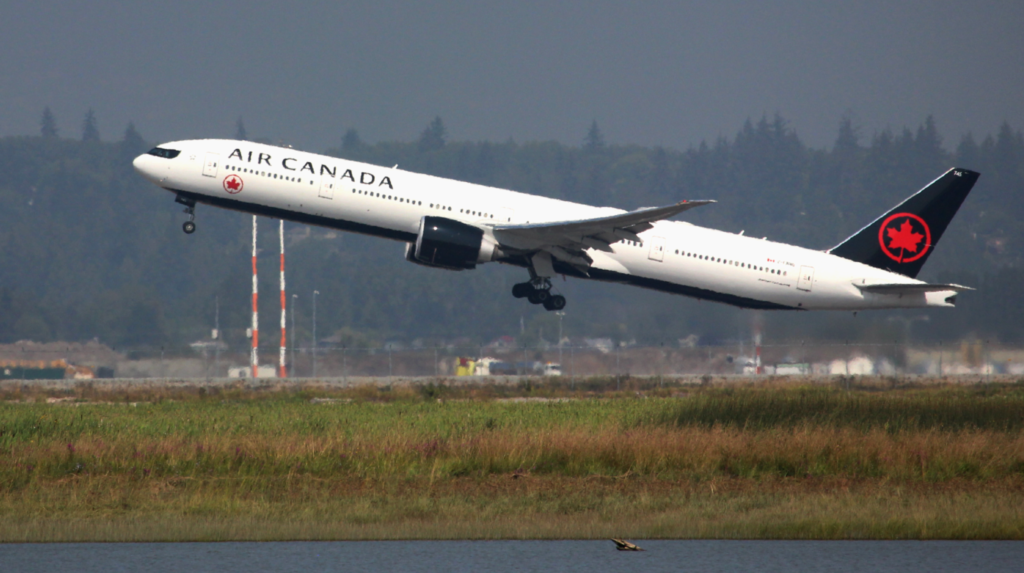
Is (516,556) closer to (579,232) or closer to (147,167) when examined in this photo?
(579,232)

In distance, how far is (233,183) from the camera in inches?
1356

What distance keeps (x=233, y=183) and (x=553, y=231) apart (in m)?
9.91

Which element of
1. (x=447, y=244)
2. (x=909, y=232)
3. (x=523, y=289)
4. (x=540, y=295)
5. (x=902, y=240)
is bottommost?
(x=540, y=295)

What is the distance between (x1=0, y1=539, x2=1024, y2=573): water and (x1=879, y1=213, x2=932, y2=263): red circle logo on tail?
26229 millimetres

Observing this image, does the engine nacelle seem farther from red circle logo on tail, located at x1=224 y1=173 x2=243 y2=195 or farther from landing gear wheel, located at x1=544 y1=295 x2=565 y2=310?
red circle logo on tail, located at x1=224 y1=173 x2=243 y2=195

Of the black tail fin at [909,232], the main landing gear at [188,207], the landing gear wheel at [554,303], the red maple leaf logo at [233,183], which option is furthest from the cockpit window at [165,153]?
the black tail fin at [909,232]

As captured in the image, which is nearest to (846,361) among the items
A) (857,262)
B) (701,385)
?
(701,385)

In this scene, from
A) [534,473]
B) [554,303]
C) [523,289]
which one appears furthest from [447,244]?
[534,473]

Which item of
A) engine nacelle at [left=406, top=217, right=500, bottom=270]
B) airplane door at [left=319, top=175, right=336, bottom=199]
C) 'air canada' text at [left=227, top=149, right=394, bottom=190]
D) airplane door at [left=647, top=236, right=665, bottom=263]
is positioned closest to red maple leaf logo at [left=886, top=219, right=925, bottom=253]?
airplane door at [left=647, top=236, right=665, bottom=263]

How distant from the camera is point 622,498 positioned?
19.0m

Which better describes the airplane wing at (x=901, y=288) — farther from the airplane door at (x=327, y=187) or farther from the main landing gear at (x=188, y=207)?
the main landing gear at (x=188, y=207)

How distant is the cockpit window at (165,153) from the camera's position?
3512 cm

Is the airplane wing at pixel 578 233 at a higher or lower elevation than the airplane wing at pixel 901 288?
higher

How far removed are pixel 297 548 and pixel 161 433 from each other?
13.0 metres
